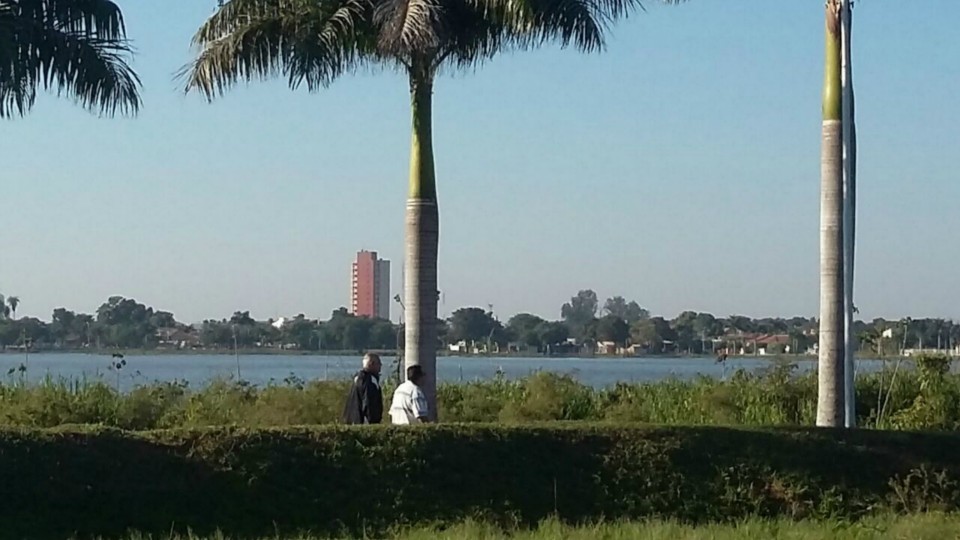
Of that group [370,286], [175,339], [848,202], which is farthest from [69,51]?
[175,339]

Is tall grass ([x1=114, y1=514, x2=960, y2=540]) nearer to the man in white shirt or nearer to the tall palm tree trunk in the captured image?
the man in white shirt

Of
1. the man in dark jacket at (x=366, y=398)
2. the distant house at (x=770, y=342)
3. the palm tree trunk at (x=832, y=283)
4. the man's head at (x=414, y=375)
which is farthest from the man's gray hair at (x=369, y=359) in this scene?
the distant house at (x=770, y=342)

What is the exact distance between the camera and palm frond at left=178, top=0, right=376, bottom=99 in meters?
19.9

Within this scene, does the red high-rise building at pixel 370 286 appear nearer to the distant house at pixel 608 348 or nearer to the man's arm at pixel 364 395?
the distant house at pixel 608 348

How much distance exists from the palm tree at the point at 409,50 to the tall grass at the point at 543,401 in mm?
2790

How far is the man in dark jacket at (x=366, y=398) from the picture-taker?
57.5 feet

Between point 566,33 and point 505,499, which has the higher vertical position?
point 566,33

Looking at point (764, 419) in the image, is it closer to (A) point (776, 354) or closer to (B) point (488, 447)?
(A) point (776, 354)

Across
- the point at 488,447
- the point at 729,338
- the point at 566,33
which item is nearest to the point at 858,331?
the point at 566,33

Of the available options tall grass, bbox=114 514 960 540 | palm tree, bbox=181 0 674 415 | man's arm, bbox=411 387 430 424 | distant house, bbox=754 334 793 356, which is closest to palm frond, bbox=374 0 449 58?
palm tree, bbox=181 0 674 415

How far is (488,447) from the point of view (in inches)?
623

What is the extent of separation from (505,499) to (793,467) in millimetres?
3218

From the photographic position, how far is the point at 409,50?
18.9 meters

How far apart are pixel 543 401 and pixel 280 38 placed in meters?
6.77
